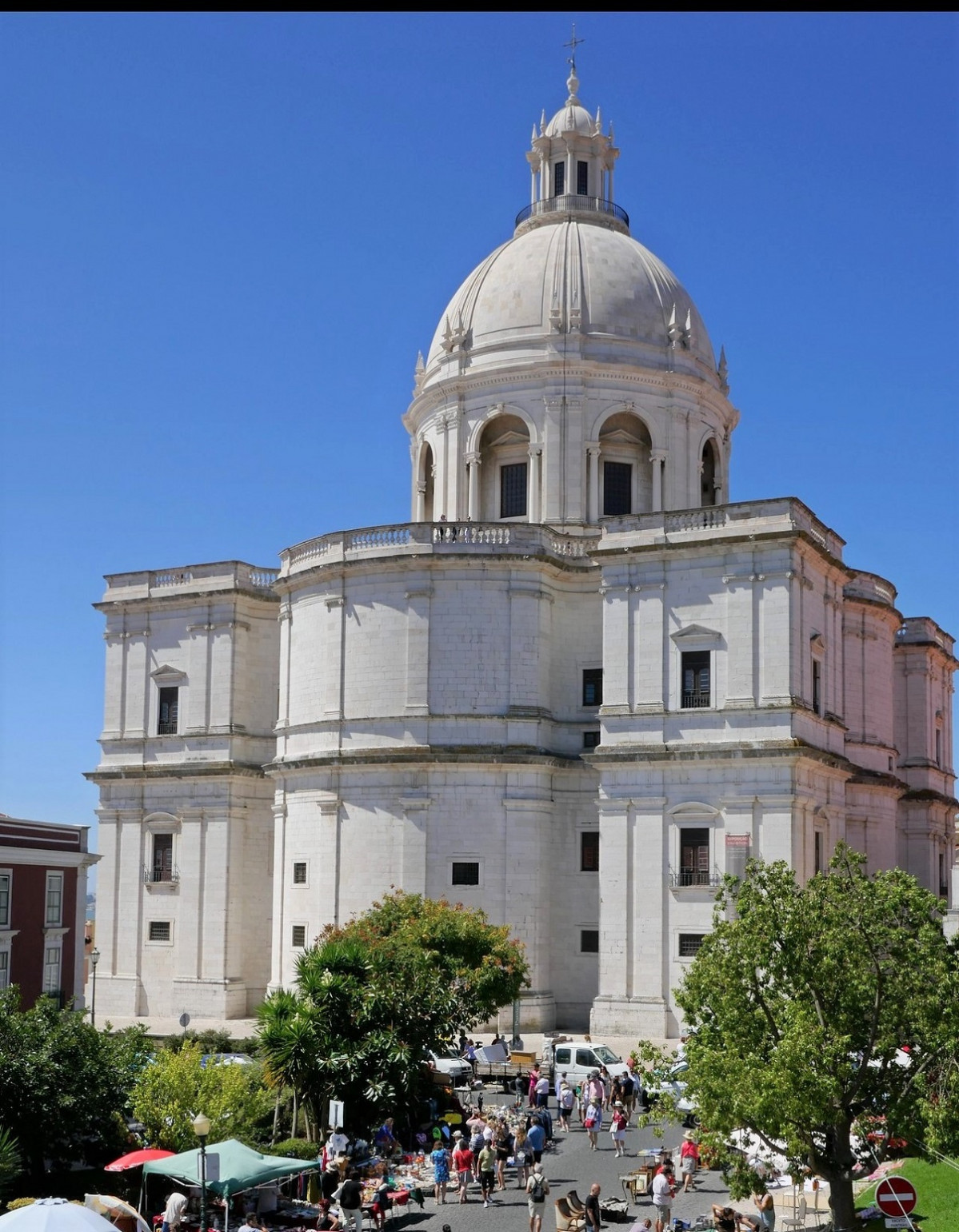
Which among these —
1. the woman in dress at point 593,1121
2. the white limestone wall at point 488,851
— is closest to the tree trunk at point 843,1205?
the woman in dress at point 593,1121

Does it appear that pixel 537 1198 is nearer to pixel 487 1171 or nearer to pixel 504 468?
pixel 487 1171

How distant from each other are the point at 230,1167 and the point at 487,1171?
17.5ft

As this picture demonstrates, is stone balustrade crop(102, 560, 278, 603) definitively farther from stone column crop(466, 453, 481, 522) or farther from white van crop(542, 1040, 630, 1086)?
white van crop(542, 1040, 630, 1086)

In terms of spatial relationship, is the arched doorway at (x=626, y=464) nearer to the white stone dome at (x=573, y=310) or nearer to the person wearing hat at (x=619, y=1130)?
the white stone dome at (x=573, y=310)

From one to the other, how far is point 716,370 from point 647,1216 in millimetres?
38778

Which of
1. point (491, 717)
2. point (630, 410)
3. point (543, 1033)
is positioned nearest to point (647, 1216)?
point (543, 1033)

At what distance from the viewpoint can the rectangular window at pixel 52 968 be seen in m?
44.9

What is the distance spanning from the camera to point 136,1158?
24.5 m

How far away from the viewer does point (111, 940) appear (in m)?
54.1

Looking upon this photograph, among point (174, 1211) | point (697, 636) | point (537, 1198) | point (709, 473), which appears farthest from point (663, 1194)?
point (709, 473)

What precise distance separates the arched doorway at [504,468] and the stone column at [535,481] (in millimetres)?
1144

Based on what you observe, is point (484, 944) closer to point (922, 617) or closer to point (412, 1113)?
point (412, 1113)

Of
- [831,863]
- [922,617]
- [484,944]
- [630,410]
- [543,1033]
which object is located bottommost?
[543,1033]

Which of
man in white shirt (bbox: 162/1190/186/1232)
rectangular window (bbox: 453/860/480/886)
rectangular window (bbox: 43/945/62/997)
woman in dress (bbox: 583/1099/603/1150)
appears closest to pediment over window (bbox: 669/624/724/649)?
rectangular window (bbox: 453/860/480/886)
